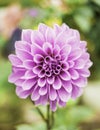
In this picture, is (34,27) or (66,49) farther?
(34,27)

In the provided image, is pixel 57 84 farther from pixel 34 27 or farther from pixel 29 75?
pixel 34 27

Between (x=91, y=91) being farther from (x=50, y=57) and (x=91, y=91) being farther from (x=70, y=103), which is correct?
(x=50, y=57)

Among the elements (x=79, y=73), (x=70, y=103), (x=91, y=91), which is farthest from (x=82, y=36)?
(x=79, y=73)

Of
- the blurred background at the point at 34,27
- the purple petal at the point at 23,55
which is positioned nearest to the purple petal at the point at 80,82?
the purple petal at the point at 23,55

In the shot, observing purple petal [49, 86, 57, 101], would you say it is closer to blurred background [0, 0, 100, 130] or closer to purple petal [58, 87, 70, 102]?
purple petal [58, 87, 70, 102]

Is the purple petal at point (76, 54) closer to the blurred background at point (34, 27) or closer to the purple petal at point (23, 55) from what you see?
the purple petal at point (23, 55)

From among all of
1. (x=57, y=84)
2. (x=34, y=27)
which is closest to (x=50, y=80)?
(x=57, y=84)

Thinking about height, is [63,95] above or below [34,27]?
below

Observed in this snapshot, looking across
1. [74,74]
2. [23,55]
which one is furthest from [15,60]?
[74,74]
